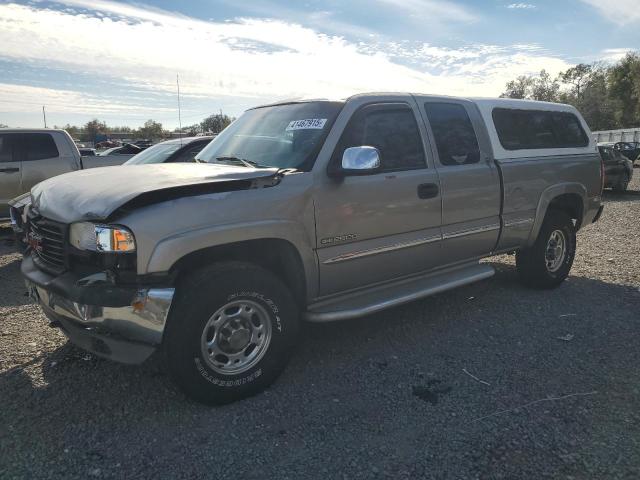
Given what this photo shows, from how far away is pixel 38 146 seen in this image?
8781 mm

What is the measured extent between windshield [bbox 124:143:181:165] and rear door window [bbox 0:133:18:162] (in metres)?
2.19

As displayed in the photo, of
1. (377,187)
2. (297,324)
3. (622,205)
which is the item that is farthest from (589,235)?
(297,324)

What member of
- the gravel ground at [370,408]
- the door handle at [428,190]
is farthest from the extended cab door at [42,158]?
the door handle at [428,190]

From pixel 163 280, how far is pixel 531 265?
13.8ft

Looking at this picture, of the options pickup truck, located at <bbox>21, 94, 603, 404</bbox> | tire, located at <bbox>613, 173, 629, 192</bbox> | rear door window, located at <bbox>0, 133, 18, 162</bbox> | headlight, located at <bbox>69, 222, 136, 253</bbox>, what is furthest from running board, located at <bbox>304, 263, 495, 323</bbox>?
tire, located at <bbox>613, 173, 629, 192</bbox>

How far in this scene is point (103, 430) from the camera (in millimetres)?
3000

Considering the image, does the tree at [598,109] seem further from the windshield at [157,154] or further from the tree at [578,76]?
the windshield at [157,154]

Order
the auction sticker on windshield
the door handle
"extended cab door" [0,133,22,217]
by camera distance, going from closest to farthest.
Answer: the auction sticker on windshield, the door handle, "extended cab door" [0,133,22,217]

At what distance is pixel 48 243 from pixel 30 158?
6.49m

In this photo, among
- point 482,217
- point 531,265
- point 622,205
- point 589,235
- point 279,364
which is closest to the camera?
point 279,364

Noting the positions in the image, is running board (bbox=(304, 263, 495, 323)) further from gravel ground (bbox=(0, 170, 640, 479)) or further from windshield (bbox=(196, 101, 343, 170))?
windshield (bbox=(196, 101, 343, 170))

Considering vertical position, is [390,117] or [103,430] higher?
[390,117]

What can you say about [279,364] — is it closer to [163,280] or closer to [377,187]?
[163,280]

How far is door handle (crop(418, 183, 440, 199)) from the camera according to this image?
4.14 m
